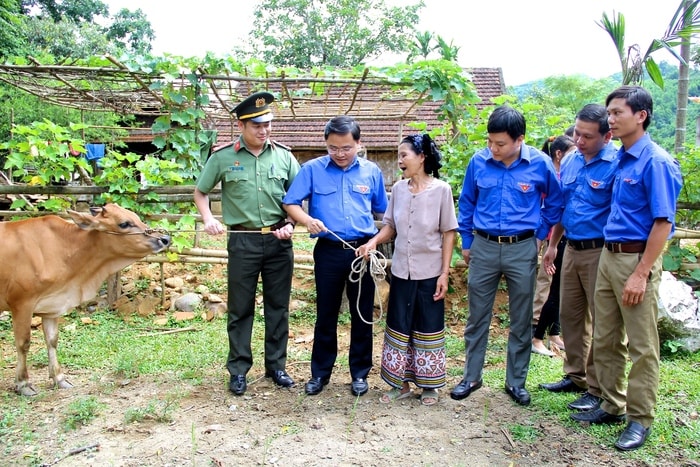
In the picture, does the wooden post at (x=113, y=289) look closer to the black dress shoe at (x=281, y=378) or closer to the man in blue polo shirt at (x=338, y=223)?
the black dress shoe at (x=281, y=378)

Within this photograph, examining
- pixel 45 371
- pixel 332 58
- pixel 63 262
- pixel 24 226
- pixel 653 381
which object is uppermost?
pixel 332 58

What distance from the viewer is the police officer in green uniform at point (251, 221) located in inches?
157

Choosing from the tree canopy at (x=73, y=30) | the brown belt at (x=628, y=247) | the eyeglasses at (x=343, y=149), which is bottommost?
the brown belt at (x=628, y=247)

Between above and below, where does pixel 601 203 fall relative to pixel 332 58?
below

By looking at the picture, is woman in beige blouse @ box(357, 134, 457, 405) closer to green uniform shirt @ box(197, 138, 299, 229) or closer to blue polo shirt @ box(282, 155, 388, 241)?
blue polo shirt @ box(282, 155, 388, 241)

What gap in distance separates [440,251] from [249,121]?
161 cm

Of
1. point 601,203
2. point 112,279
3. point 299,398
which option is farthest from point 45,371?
point 601,203

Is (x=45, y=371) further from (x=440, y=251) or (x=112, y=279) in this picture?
(x=440, y=251)

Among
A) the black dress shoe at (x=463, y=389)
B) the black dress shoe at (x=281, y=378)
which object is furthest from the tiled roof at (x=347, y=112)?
the black dress shoe at (x=463, y=389)

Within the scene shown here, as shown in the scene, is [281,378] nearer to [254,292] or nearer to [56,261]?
[254,292]

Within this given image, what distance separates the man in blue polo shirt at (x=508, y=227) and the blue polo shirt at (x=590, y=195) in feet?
0.42

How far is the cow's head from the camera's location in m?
4.23

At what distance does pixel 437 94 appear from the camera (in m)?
6.05

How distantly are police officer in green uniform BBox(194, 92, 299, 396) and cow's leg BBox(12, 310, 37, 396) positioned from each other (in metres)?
1.49
